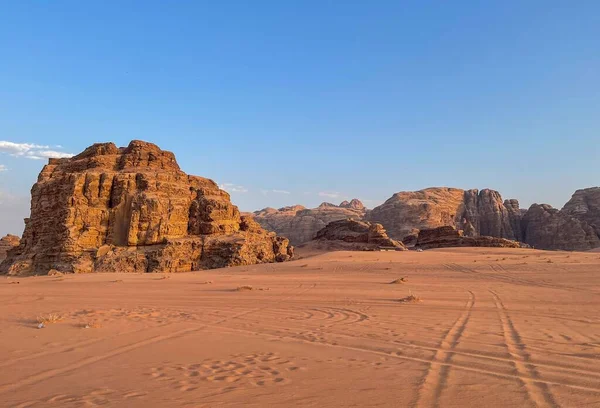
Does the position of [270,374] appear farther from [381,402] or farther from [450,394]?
[450,394]

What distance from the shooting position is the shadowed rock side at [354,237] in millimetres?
43159

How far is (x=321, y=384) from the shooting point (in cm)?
405

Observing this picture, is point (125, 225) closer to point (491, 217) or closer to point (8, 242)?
point (8, 242)

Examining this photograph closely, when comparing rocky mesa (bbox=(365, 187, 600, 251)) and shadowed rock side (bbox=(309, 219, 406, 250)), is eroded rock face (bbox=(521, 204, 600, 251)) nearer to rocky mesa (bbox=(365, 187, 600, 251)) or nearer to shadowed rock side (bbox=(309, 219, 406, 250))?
rocky mesa (bbox=(365, 187, 600, 251))

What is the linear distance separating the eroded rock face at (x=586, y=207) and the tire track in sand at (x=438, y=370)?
62851mm

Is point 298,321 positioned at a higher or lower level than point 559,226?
lower

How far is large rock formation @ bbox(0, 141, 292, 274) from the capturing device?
24.6 metres

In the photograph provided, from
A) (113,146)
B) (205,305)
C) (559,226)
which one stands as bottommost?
(205,305)

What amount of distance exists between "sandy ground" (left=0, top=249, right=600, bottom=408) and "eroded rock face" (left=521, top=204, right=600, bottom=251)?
50.9 m

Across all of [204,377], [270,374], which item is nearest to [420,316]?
[270,374]

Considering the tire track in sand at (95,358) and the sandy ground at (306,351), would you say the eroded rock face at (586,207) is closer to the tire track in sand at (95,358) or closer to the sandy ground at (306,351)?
the sandy ground at (306,351)

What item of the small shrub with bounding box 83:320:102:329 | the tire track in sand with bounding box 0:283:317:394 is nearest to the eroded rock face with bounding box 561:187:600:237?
the tire track in sand with bounding box 0:283:317:394

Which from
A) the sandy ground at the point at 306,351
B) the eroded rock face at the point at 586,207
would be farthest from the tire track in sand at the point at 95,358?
the eroded rock face at the point at 586,207

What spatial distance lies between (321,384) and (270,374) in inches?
26.3
